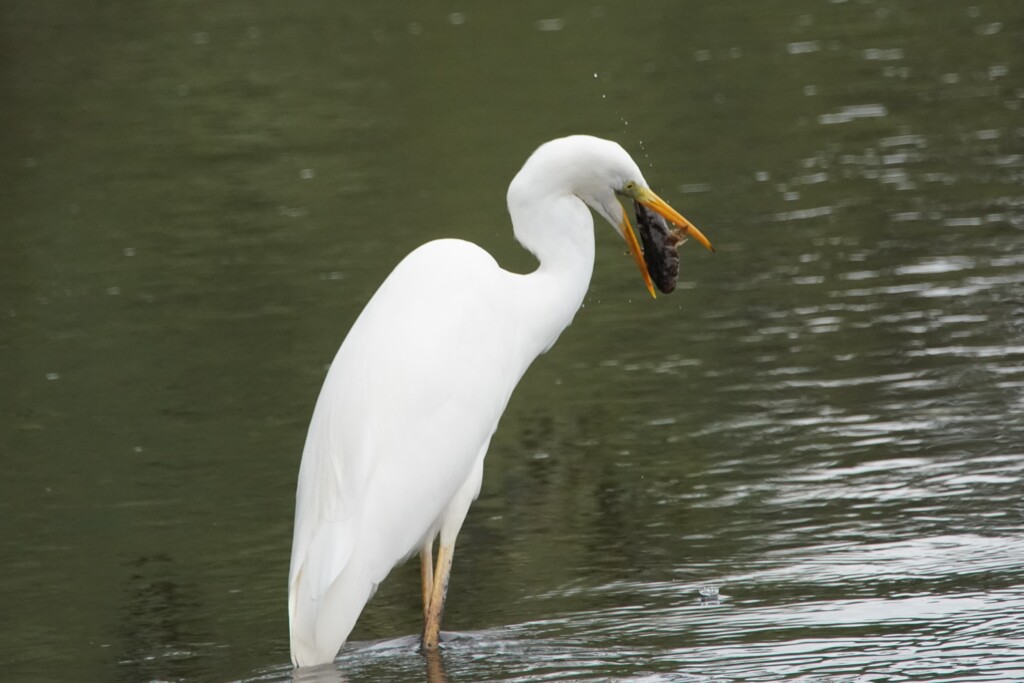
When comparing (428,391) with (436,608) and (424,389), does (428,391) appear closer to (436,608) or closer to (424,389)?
(424,389)

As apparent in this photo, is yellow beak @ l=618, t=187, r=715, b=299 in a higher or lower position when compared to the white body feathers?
higher

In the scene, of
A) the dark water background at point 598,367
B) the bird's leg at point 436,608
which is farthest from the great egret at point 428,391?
the dark water background at point 598,367

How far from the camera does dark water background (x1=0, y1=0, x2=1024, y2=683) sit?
17.8 feet

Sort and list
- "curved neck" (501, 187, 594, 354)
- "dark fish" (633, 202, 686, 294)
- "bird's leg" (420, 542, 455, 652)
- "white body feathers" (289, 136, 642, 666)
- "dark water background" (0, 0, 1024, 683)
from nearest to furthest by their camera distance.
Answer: "white body feathers" (289, 136, 642, 666)
"bird's leg" (420, 542, 455, 652)
"dark water background" (0, 0, 1024, 683)
"curved neck" (501, 187, 594, 354)
"dark fish" (633, 202, 686, 294)

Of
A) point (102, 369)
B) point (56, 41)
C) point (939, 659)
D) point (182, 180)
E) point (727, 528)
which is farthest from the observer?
point (56, 41)

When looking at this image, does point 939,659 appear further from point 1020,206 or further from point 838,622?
point 1020,206

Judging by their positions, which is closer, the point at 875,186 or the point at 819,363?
the point at 819,363

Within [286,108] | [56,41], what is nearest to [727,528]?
[286,108]

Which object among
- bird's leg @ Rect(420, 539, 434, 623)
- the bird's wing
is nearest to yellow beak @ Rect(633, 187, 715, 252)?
the bird's wing

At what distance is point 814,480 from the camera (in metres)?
6.45

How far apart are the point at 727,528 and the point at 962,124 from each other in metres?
7.09

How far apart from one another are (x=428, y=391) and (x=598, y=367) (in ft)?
10.2

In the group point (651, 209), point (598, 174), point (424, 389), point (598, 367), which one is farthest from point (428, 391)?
point (598, 367)

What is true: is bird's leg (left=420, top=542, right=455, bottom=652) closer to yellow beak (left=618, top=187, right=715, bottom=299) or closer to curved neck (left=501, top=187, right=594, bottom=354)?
curved neck (left=501, top=187, right=594, bottom=354)
